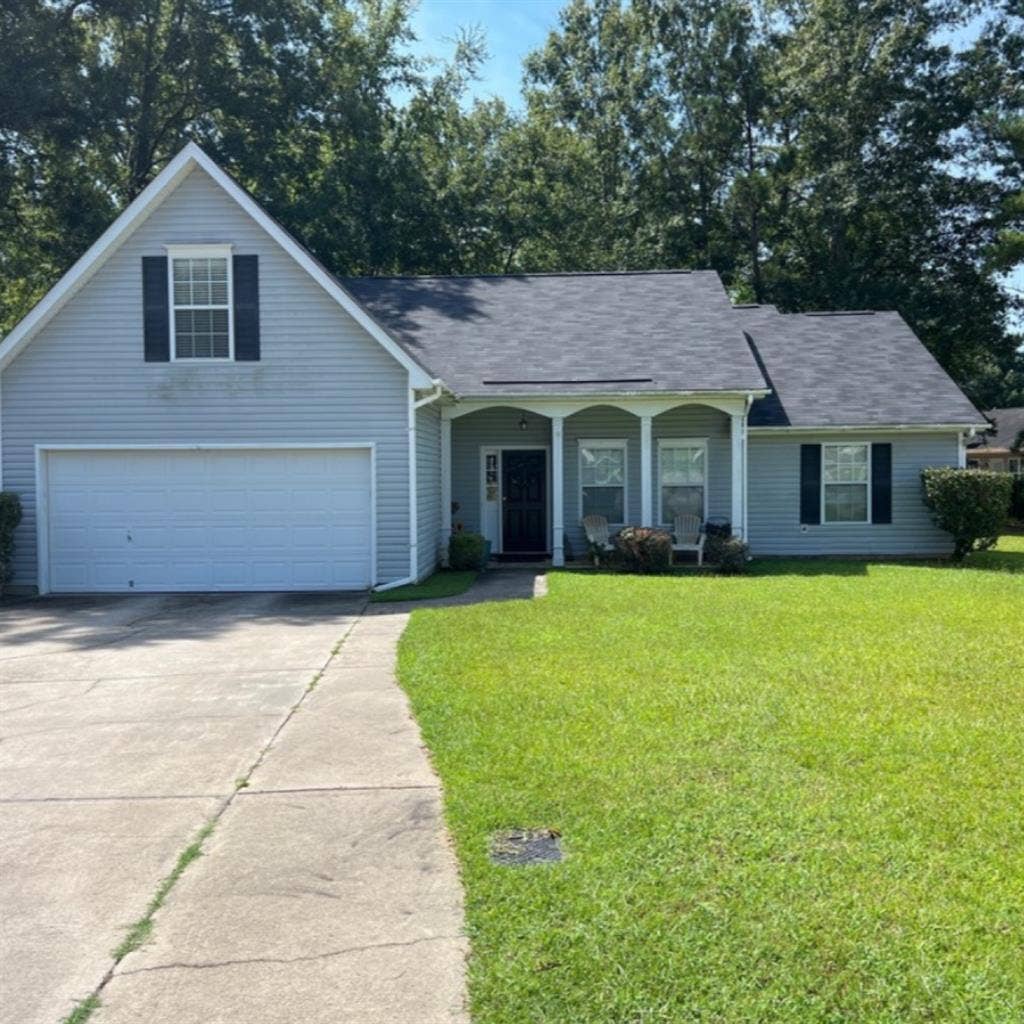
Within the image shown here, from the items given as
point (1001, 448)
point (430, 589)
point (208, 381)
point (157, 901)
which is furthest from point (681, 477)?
point (1001, 448)

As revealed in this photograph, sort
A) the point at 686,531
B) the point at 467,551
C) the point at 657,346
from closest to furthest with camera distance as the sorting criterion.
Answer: the point at 467,551
the point at 686,531
the point at 657,346

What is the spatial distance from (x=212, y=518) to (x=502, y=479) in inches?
224

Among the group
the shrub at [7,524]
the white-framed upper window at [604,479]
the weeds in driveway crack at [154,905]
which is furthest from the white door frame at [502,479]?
the weeds in driveway crack at [154,905]

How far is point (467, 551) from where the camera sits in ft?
53.8

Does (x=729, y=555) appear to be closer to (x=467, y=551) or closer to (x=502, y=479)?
(x=467, y=551)

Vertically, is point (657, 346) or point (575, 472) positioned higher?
point (657, 346)

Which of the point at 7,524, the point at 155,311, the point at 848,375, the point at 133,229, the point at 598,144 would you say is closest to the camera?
the point at 7,524

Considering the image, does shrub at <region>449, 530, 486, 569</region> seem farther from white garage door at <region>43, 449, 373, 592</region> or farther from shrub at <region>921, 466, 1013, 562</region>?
shrub at <region>921, 466, 1013, 562</region>

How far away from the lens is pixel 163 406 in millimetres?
14672

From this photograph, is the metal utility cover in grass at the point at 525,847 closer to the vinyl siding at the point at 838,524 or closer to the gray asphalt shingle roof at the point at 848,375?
the gray asphalt shingle roof at the point at 848,375

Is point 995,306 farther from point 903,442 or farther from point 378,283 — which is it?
point 378,283

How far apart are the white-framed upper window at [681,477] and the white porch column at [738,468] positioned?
4.10 feet

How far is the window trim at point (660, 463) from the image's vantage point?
17.9 m

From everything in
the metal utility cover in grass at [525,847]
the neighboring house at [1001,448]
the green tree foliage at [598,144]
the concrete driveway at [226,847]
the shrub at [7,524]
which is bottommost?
the concrete driveway at [226,847]
